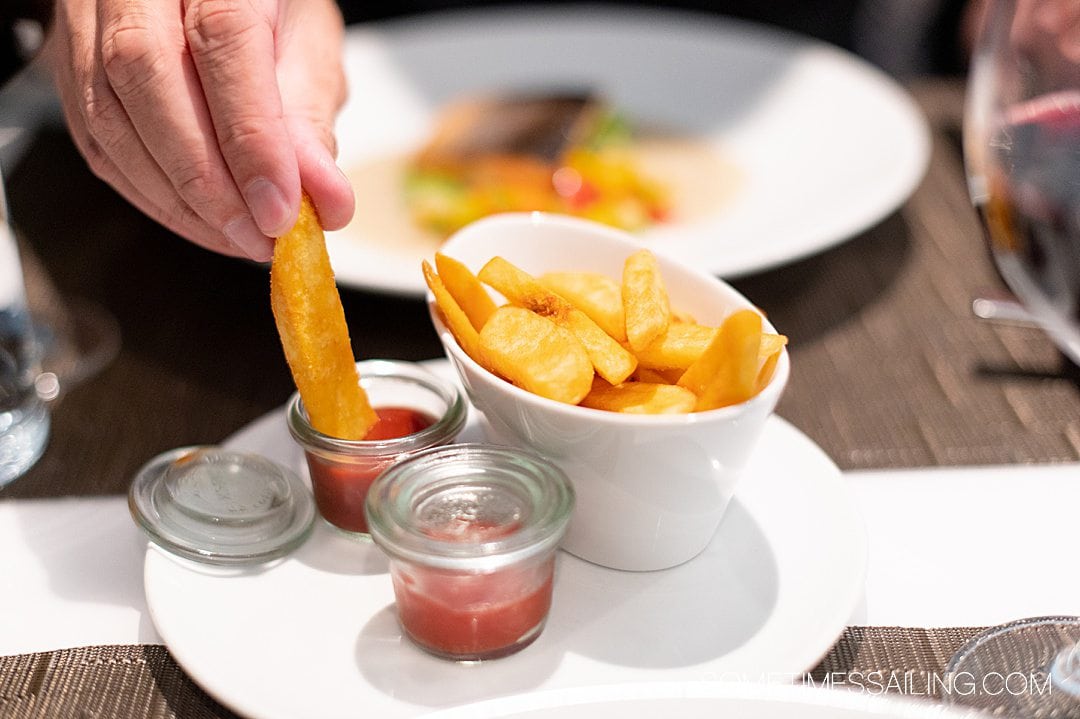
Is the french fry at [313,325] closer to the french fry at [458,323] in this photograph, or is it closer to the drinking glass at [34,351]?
the french fry at [458,323]

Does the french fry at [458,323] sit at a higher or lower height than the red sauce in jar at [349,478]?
higher

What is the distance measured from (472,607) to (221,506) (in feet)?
1.12

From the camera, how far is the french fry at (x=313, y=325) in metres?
1.12

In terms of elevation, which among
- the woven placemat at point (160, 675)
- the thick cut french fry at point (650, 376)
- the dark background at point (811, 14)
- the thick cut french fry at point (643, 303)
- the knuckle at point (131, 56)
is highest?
the knuckle at point (131, 56)

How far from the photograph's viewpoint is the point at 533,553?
0.97 meters

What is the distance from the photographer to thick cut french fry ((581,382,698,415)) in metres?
1.04

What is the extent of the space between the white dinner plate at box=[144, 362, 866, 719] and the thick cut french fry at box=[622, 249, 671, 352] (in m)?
0.26

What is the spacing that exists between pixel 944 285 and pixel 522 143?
3.61 ft

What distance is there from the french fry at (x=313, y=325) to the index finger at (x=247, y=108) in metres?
0.03

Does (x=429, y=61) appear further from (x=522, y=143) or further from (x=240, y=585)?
(x=240, y=585)

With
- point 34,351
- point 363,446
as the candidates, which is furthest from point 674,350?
point 34,351

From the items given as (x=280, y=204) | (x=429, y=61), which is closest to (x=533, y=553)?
(x=280, y=204)

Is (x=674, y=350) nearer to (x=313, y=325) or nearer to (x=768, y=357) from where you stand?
(x=768, y=357)

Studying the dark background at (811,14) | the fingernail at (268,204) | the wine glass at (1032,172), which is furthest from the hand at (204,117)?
the dark background at (811,14)
